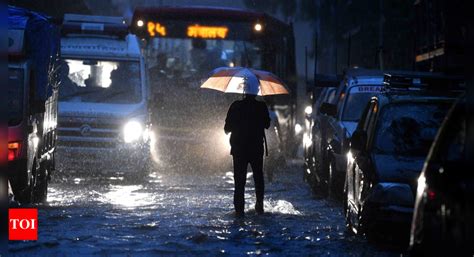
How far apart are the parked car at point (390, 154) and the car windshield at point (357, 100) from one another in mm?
4571

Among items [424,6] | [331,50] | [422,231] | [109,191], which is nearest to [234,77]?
[109,191]

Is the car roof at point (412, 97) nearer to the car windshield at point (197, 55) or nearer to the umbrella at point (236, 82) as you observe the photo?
the umbrella at point (236, 82)

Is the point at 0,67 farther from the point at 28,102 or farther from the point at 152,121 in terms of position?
the point at 152,121

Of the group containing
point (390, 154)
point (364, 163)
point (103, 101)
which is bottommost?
point (364, 163)

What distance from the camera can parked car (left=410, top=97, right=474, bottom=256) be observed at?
22.4ft

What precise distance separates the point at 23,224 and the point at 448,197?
25.3 ft

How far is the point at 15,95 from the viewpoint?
15711 mm

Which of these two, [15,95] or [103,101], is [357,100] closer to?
[103,101]

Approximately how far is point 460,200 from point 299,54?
77345 mm

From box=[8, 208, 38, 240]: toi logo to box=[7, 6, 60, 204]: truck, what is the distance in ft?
1.89

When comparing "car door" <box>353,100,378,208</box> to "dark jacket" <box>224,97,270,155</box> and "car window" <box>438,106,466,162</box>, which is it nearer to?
"dark jacket" <box>224,97,270,155</box>

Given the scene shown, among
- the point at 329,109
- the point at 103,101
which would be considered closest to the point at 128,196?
the point at 329,109

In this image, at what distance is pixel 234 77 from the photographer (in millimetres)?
18656

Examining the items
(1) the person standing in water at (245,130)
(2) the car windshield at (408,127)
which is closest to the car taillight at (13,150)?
(1) the person standing in water at (245,130)
